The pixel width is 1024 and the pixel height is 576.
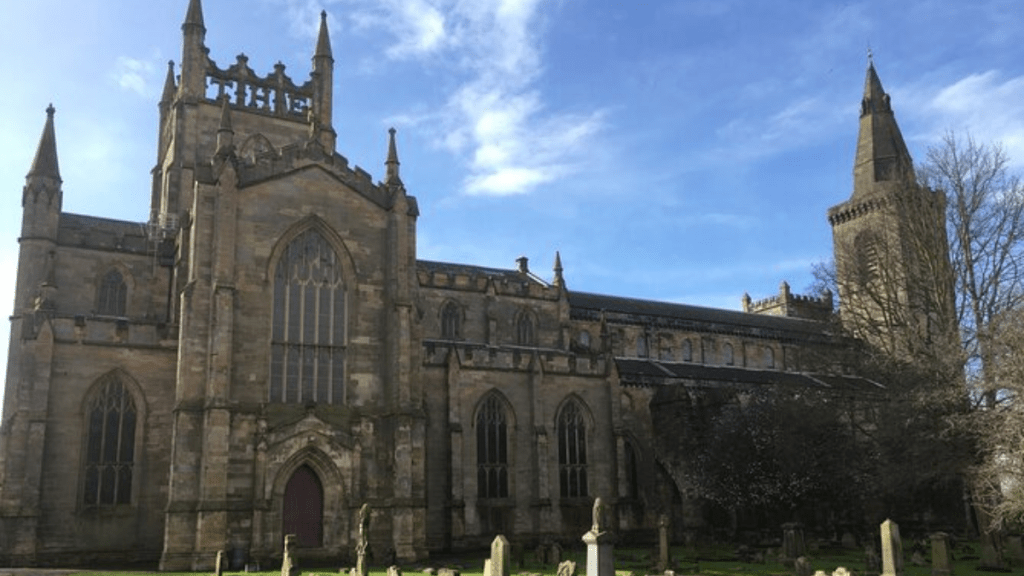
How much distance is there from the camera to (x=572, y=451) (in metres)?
37.2

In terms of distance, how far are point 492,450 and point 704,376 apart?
1471 cm

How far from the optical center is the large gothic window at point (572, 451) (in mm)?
36812

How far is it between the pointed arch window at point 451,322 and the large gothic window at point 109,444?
15636 mm

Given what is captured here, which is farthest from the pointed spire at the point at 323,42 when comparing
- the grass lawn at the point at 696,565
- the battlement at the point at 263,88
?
the grass lawn at the point at 696,565

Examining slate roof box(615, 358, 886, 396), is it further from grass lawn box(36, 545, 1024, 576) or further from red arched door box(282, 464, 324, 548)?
red arched door box(282, 464, 324, 548)

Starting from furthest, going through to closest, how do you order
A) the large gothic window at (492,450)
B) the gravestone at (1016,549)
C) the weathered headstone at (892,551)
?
1. the large gothic window at (492,450)
2. the gravestone at (1016,549)
3. the weathered headstone at (892,551)

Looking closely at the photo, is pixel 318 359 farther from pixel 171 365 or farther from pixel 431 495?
pixel 431 495

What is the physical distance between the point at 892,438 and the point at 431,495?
15931 millimetres

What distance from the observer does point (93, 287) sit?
3372cm

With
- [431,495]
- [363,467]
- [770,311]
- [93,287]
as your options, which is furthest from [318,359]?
[770,311]

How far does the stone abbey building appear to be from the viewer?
88.9 ft

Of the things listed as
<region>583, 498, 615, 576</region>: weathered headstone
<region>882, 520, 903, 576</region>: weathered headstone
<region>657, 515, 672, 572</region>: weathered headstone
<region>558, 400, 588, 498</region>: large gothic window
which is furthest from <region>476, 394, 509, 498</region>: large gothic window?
<region>583, 498, 615, 576</region>: weathered headstone

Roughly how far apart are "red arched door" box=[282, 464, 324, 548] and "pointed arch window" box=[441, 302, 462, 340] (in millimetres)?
13463

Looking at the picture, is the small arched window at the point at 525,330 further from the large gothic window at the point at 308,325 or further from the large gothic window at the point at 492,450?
the large gothic window at the point at 308,325
